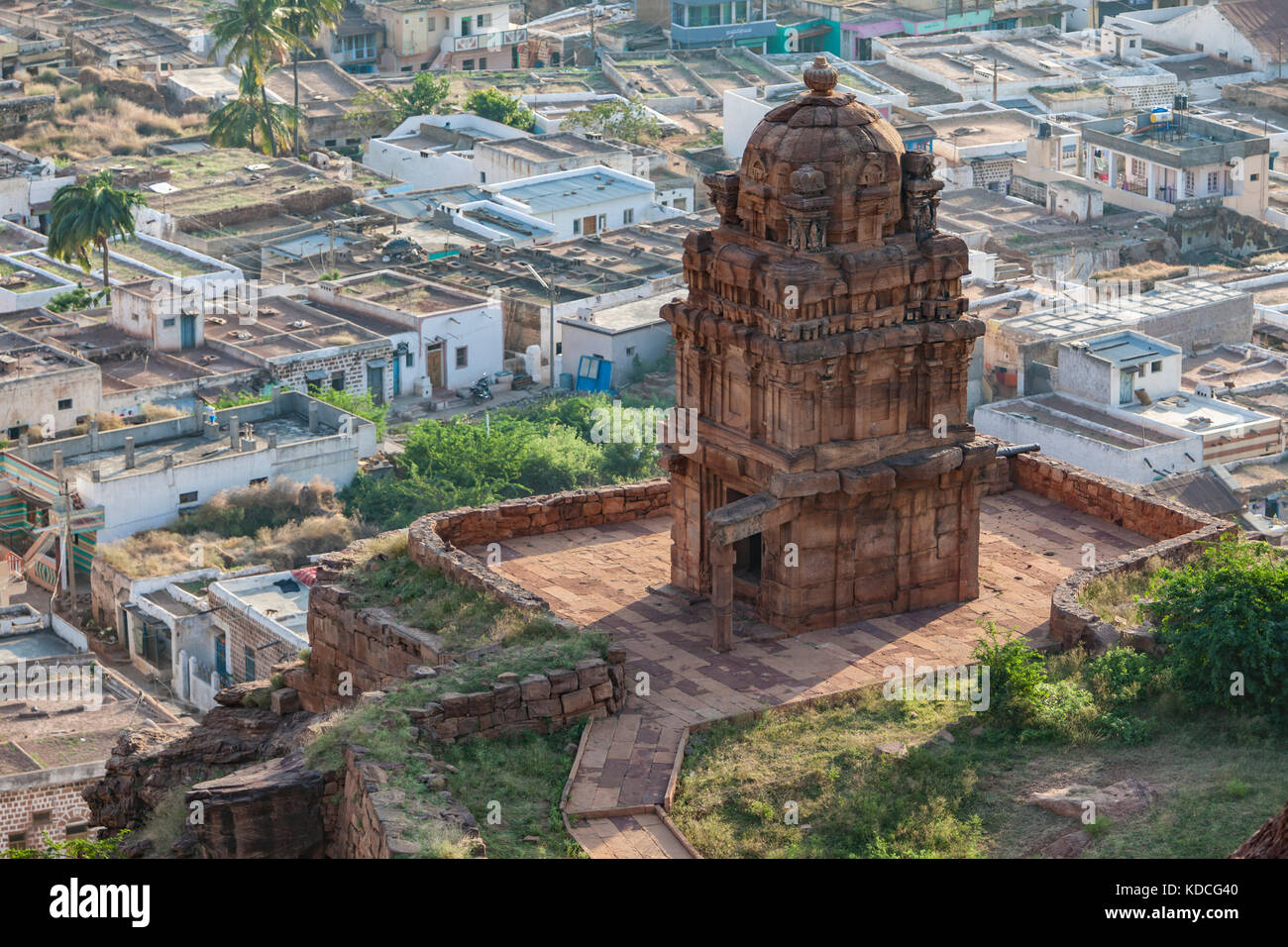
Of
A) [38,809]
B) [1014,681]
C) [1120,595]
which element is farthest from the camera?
[38,809]

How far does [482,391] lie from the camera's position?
272ft

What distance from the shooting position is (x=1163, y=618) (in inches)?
1182

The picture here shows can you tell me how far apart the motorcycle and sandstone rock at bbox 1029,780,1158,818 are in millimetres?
56535

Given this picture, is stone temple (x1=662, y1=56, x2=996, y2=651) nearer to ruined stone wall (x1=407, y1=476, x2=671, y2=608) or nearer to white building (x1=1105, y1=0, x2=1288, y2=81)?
ruined stone wall (x1=407, y1=476, x2=671, y2=608)

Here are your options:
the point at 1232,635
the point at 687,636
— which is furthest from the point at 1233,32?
the point at 1232,635

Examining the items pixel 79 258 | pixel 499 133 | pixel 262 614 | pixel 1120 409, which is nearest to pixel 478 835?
pixel 262 614

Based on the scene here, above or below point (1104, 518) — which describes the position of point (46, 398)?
below

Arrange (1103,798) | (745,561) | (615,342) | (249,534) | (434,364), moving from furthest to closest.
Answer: (434,364) < (615,342) < (249,534) < (745,561) < (1103,798)

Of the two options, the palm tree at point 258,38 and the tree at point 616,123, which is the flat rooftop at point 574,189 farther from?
the palm tree at point 258,38

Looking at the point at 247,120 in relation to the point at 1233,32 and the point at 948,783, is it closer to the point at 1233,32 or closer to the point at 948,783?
the point at 1233,32

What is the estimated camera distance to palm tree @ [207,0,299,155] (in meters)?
110

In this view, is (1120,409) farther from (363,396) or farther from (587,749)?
(587,749)

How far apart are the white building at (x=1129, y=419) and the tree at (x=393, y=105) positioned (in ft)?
155

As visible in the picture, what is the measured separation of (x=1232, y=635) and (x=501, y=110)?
8672cm
